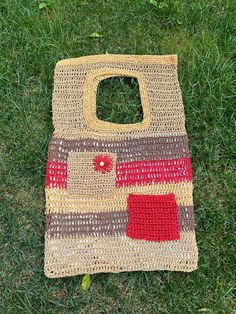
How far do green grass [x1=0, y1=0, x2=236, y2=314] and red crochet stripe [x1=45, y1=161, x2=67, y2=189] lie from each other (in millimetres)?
72

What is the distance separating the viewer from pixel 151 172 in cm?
174

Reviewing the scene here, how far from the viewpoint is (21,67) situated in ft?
6.33

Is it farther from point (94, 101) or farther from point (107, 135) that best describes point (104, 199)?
point (94, 101)

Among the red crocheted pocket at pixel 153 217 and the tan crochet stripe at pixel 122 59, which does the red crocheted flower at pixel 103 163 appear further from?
the tan crochet stripe at pixel 122 59

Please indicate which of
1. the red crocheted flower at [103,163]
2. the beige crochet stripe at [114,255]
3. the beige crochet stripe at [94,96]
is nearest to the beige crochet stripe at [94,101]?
the beige crochet stripe at [94,96]

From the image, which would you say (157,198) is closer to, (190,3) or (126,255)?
(126,255)

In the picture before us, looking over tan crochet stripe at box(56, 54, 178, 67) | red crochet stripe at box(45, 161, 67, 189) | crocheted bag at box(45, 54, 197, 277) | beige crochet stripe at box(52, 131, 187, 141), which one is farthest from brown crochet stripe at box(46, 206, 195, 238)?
tan crochet stripe at box(56, 54, 178, 67)

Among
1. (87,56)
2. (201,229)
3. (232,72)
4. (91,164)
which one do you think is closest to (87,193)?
(91,164)

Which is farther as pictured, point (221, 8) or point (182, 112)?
point (221, 8)

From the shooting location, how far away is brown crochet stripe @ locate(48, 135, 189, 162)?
176cm

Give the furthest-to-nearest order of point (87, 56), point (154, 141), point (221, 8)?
point (221, 8) < point (87, 56) < point (154, 141)

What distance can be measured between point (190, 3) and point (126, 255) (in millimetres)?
1048

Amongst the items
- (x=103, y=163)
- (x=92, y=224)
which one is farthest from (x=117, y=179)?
(x=92, y=224)

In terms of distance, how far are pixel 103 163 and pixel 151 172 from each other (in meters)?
0.17
